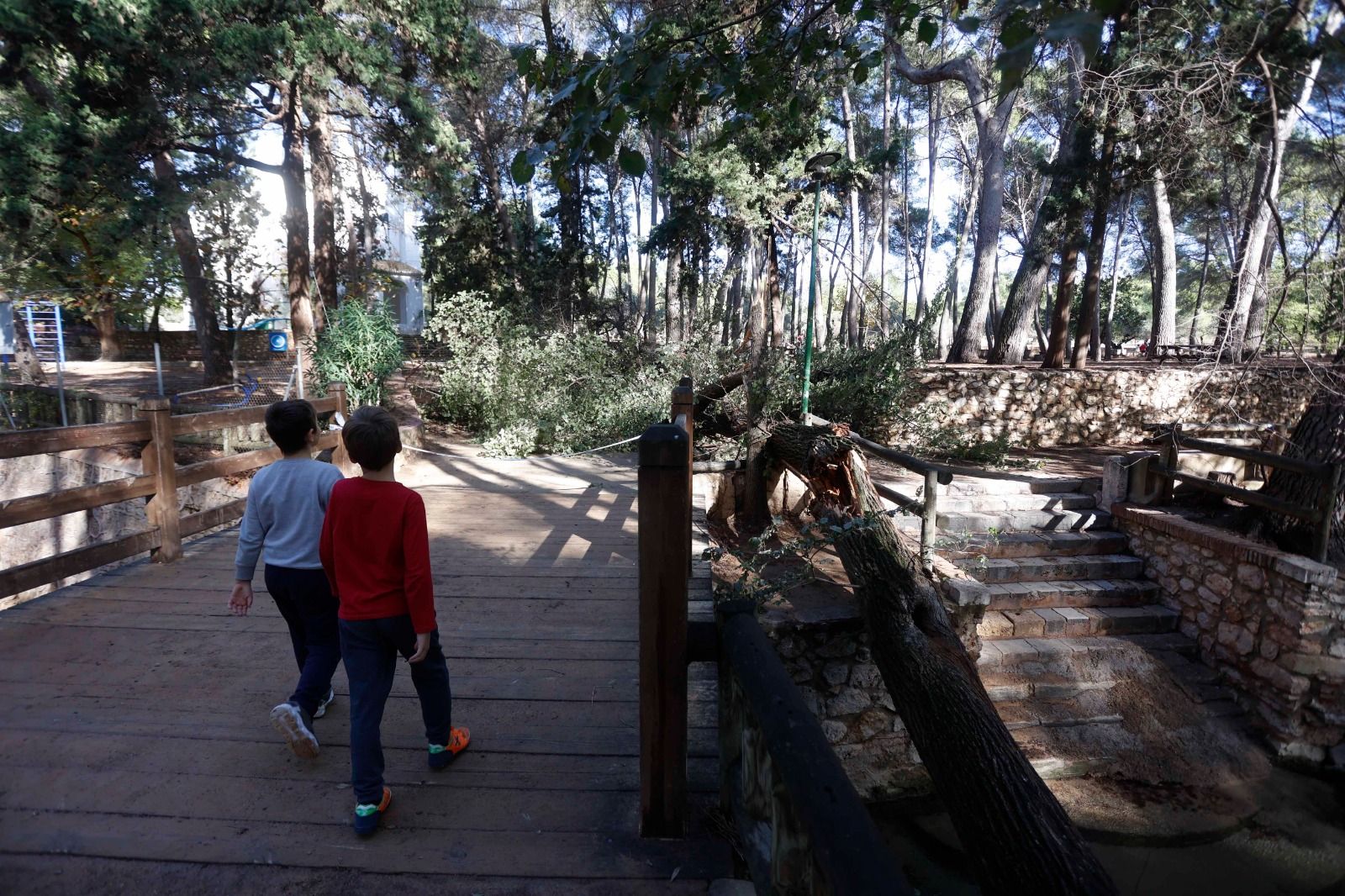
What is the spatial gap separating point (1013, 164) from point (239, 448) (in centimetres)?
2948

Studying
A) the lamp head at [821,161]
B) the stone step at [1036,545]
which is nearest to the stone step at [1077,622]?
the stone step at [1036,545]

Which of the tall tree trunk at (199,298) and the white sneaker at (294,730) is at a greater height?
the tall tree trunk at (199,298)

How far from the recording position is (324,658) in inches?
110

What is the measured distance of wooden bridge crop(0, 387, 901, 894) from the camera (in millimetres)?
2002

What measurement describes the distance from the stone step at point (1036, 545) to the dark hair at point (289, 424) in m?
6.31

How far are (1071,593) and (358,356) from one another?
10118 millimetres

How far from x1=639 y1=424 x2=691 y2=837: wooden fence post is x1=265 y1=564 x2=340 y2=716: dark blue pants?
53.8 inches

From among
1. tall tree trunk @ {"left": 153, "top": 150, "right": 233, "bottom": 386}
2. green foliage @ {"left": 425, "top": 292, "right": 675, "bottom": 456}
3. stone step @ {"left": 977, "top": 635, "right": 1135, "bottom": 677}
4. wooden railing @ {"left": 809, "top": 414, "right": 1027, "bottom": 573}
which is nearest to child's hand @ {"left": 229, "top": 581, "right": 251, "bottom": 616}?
wooden railing @ {"left": 809, "top": 414, "right": 1027, "bottom": 573}

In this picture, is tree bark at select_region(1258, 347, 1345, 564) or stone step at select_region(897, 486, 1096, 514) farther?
stone step at select_region(897, 486, 1096, 514)

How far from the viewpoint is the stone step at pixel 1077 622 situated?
694cm

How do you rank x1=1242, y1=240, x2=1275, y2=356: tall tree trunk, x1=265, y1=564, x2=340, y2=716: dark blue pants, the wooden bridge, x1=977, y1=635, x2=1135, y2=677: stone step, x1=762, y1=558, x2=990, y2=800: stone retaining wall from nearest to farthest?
1. the wooden bridge
2. x1=265, y1=564, x2=340, y2=716: dark blue pants
3. x1=1242, y1=240, x2=1275, y2=356: tall tree trunk
4. x1=762, y1=558, x2=990, y2=800: stone retaining wall
5. x1=977, y1=635, x2=1135, y2=677: stone step

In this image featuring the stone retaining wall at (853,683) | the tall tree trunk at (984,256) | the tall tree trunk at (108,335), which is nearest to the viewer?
the stone retaining wall at (853,683)

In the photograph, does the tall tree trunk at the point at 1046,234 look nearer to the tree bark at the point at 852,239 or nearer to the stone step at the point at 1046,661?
the tree bark at the point at 852,239

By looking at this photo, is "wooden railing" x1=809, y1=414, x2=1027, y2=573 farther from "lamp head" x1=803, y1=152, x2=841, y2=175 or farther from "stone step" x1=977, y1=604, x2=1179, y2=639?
"lamp head" x1=803, y1=152, x2=841, y2=175
